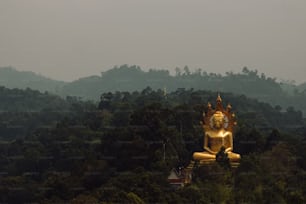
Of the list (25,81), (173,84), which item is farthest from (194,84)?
(25,81)

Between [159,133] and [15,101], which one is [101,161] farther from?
[15,101]

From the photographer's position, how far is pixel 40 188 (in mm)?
10242

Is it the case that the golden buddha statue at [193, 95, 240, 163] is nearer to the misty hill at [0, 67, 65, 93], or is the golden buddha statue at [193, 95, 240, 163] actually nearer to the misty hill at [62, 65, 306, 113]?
the misty hill at [62, 65, 306, 113]

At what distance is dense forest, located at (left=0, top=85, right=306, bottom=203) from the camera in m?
8.20

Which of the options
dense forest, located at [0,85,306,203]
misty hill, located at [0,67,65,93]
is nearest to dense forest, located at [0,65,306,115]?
misty hill, located at [0,67,65,93]

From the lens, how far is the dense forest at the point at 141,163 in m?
8.20

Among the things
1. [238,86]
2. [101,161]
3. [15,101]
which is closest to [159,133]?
[101,161]

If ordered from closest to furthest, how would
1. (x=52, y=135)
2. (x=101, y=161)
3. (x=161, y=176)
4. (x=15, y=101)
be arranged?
(x=161, y=176), (x=101, y=161), (x=52, y=135), (x=15, y=101)

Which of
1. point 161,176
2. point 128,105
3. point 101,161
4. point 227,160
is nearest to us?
point 161,176

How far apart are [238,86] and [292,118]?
12.0 metres

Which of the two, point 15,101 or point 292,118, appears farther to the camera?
point 15,101

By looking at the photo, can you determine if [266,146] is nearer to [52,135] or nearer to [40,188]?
[40,188]

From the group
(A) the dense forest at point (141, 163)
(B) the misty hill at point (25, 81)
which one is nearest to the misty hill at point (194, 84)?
(B) the misty hill at point (25, 81)

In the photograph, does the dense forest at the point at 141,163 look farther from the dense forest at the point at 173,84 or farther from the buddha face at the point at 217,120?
the dense forest at the point at 173,84
